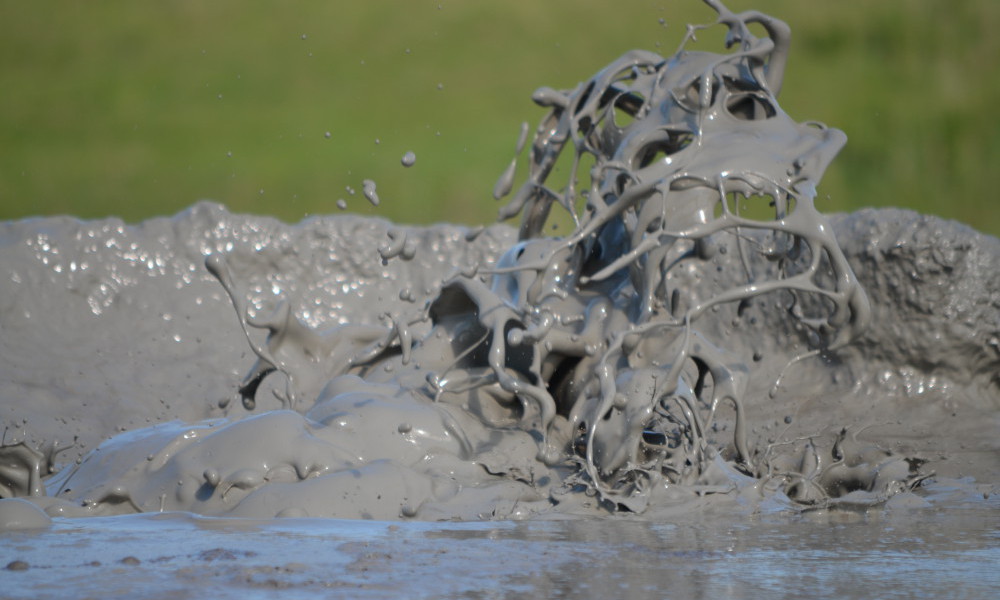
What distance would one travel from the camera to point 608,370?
2826 millimetres

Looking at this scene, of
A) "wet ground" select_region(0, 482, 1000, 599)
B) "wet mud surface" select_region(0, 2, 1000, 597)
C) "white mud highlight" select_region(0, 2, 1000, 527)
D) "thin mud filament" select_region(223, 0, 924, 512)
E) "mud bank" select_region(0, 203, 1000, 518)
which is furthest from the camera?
"mud bank" select_region(0, 203, 1000, 518)

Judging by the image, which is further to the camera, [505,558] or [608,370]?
[608,370]

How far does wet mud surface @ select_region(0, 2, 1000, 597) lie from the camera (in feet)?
6.72

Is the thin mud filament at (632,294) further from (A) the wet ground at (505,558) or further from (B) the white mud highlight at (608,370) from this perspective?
(A) the wet ground at (505,558)

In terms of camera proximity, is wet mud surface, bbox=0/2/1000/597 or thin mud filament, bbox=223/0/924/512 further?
thin mud filament, bbox=223/0/924/512

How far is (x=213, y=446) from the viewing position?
8.54 ft

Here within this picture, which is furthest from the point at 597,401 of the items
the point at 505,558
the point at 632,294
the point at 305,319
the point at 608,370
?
the point at 305,319

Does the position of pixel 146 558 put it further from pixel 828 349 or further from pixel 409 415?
pixel 828 349

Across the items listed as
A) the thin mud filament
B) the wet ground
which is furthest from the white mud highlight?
the wet ground

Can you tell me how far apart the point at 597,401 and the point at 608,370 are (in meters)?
0.10

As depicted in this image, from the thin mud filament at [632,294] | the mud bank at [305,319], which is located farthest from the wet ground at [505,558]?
the mud bank at [305,319]

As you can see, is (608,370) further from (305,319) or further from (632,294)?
(305,319)

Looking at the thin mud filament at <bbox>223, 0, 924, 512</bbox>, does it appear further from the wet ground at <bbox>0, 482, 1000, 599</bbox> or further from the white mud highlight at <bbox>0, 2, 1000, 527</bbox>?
the wet ground at <bbox>0, 482, 1000, 599</bbox>

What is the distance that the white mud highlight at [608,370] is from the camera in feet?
8.50
